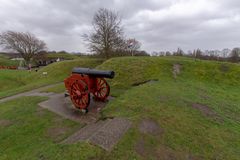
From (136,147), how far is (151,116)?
1.90m

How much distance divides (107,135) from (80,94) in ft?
11.6

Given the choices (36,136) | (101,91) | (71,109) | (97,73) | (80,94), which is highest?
(97,73)

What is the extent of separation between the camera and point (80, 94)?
301 inches

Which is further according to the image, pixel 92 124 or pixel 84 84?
pixel 84 84

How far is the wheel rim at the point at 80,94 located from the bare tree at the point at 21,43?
126 ft

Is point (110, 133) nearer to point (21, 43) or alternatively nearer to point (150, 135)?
point (150, 135)

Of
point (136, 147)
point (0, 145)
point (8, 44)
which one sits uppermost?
point (8, 44)

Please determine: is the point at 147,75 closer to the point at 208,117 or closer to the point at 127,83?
the point at 127,83

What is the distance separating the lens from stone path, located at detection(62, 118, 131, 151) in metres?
4.14

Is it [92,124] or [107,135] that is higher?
[107,135]

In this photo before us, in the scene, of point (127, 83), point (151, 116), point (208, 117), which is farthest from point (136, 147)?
point (127, 83)

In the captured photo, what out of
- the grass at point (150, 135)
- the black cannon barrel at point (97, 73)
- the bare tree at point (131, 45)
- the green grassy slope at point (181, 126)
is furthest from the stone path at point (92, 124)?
the bare tree at point (131, 45)

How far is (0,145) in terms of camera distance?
5133 millimetres

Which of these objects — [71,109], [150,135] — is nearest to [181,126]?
[150,135]
